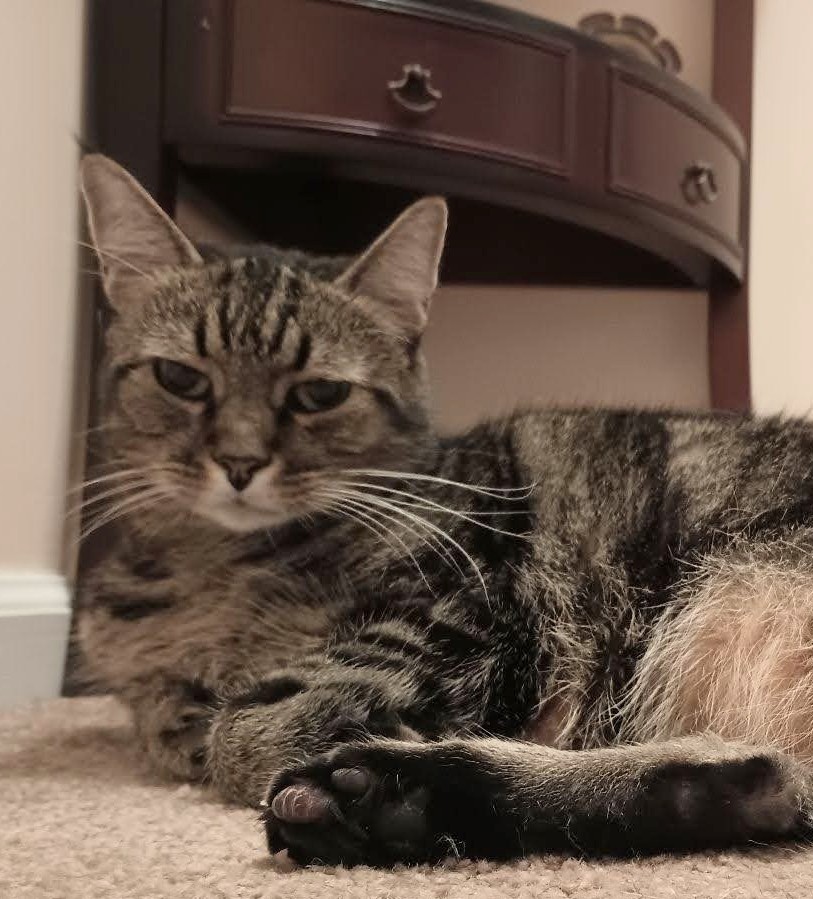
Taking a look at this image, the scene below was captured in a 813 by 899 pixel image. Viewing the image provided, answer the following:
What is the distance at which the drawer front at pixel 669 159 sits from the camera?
5.35ft

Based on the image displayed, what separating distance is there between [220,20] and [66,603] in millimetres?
821

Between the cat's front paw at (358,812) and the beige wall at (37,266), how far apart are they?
854mm

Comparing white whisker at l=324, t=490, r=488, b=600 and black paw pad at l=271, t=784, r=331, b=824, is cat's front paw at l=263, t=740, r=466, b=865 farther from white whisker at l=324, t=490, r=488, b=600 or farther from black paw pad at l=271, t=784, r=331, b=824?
white whisker at l=324, t=490, r=488, b=600

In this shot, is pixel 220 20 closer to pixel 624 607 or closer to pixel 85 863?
pixel 624 607

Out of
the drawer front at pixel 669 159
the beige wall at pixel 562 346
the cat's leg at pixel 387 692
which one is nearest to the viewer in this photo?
the cat's leg at pixel 387 692

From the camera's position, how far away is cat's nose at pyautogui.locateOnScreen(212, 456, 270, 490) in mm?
941

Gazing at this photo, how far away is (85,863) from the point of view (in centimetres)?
66

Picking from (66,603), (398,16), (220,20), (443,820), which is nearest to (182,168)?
(220,20)

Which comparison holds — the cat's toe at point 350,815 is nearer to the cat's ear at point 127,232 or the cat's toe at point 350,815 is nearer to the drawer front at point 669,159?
the cat's ear at point 127,232

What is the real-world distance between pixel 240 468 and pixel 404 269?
11.4 inches

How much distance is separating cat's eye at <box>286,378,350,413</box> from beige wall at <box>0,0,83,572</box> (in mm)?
546

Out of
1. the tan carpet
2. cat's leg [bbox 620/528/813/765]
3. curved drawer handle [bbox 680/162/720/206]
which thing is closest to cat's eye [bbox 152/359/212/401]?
the tan carpet

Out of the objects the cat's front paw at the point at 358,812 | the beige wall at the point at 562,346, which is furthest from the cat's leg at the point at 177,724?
the beige wall at the point at 562,346

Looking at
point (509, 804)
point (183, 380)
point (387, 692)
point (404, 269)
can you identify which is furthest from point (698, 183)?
point (509, 804)
